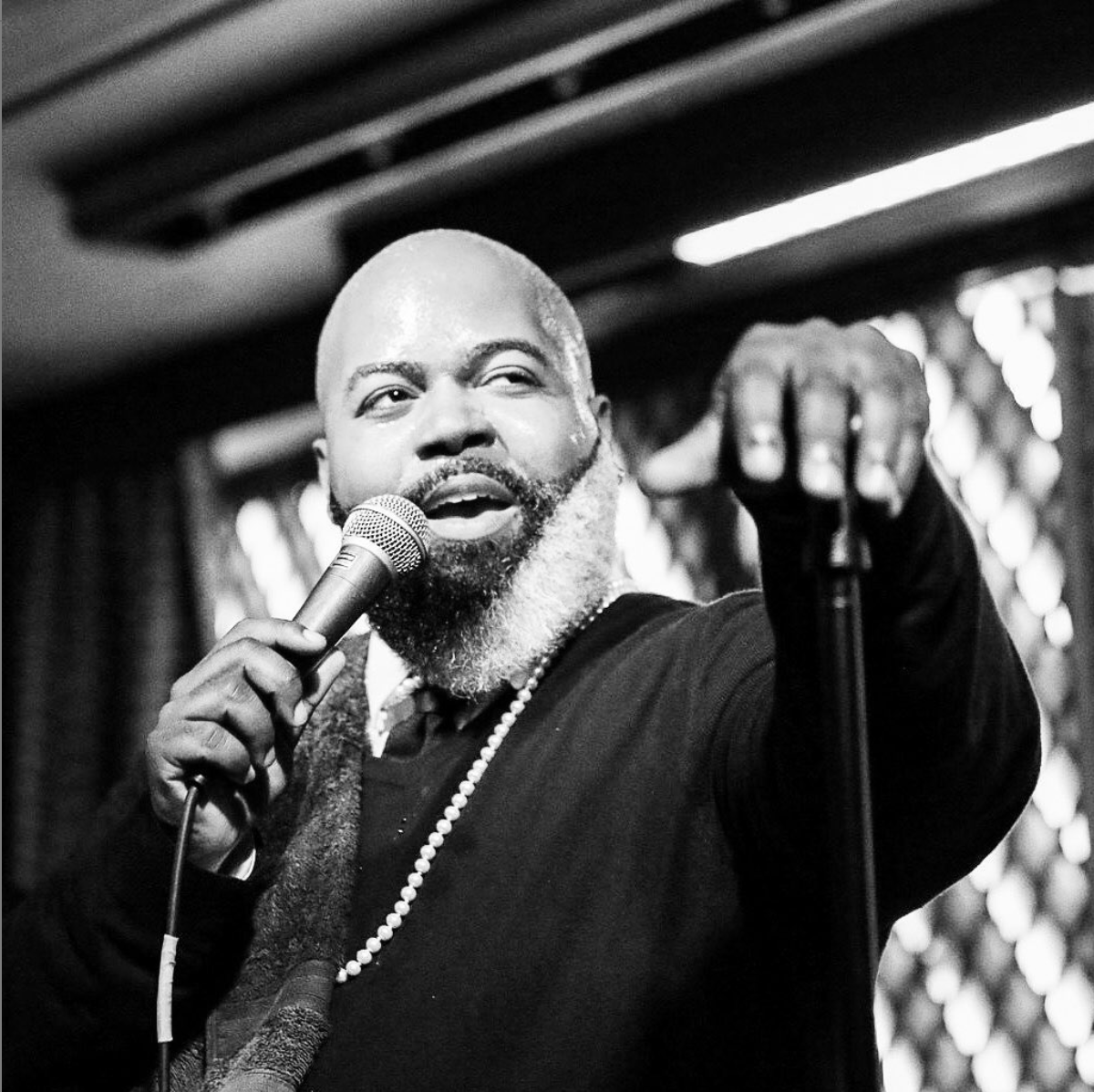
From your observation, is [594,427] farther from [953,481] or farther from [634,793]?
[953,481]

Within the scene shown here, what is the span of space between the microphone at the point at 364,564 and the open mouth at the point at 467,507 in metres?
0.11

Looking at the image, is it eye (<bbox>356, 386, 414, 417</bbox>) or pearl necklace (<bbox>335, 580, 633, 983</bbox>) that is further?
eye (<bbox>356, 386, 414, 417</bbox>)

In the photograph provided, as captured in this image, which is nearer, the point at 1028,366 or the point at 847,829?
the point at 847,829

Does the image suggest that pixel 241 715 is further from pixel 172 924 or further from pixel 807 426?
pixel 807 426

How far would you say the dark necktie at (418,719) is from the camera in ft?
4.89

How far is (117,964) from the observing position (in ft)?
4.40

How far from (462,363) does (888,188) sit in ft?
3.85

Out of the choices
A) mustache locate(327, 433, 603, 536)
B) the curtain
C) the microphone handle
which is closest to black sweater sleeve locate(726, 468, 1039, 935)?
the microphone handle

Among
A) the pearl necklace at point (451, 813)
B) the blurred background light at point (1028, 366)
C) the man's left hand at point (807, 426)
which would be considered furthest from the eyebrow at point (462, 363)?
the blurred background light at point (1028, 366)

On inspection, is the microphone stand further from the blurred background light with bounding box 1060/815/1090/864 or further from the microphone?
the blurred background light with bounding box 1060/815/1090/864

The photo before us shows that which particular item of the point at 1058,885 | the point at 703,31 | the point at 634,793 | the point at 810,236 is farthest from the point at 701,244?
the point at 634,793

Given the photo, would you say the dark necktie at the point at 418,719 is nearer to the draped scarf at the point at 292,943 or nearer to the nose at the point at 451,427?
the draped scarf at the point at 292,943

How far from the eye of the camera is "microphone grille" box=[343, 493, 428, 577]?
1.23 m

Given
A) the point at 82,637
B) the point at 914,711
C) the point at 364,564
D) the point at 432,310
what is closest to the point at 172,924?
the point at 364,564
